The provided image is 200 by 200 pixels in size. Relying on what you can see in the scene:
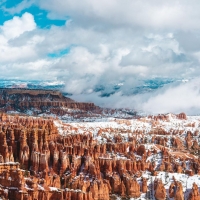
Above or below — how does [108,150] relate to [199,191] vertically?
above

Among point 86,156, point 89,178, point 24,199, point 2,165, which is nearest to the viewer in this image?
point 24,199

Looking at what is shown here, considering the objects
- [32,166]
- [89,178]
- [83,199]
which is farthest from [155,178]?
[32,166]

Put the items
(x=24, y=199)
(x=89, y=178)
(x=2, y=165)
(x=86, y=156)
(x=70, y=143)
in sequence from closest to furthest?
(x=24, y=199) < (x=2, y=165) < (x=89, y=178) < (x=86, y=156) < (x=70, y=143)

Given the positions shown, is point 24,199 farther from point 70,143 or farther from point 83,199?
point 70,143

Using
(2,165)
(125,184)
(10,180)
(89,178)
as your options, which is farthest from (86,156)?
(10,180)

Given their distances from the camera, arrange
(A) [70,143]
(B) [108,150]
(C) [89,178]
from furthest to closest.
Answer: (B) [108,150]
(A) [70,143]
(C) [89,178]

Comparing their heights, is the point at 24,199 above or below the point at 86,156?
below

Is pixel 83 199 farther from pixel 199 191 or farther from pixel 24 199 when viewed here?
pixel 199 191

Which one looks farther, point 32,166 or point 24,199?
point 32,166

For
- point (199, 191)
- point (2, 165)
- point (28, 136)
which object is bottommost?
point (199, 191)
